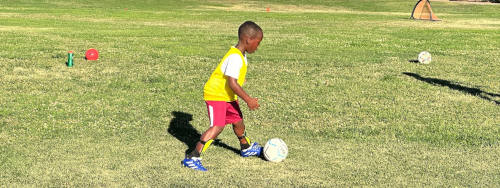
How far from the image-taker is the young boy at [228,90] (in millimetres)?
6793

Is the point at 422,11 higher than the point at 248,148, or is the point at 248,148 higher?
the point at 248,148

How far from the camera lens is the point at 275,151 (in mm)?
7500

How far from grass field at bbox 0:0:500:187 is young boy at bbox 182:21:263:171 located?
38 cm

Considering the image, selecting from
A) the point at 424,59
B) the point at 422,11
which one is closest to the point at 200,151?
the point at 424,59

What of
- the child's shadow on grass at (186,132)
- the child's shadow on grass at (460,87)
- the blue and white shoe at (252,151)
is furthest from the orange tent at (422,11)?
the blue and white shoe at (252,151)

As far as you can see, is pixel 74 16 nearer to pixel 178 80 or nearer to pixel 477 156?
pixel 178 80

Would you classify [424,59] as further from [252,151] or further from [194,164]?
[194,164]

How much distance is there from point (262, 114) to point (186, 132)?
174 centimetres

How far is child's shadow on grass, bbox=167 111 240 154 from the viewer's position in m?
8.30

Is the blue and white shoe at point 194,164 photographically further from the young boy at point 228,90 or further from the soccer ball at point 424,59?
the soccer ball at point 424,59


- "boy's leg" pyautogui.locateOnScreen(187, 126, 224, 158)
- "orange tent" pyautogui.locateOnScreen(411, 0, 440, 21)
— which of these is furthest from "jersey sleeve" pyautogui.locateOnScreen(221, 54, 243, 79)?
"orange tent" pyautogui.locateOnScreen(411, 0, 440, 21)

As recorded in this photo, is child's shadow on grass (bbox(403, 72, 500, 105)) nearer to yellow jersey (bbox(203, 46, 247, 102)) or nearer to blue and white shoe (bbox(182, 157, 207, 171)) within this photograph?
yellow jersey (bbox(203, 46, 247, 102))

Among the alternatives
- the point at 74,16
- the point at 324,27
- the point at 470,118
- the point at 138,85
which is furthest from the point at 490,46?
the point at 74,16

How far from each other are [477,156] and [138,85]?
280 inches
